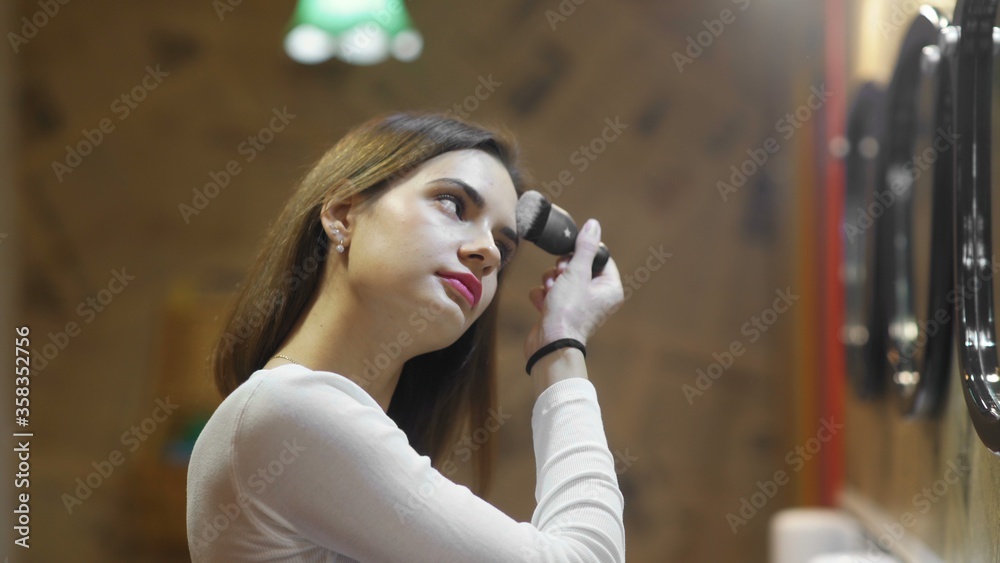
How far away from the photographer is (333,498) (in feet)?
2.58

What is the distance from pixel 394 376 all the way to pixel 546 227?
9.9 inches

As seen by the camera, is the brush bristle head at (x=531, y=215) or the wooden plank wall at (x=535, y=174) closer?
the brush bristle head at (x=531, y=215)

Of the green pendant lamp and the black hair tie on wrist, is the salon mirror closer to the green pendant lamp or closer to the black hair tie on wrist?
the black hair tie on wrist

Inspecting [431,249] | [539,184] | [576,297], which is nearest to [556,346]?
[576,297]

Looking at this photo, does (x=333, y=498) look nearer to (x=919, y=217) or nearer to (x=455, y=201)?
(x=455, y=201)

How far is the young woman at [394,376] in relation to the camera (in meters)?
0.79

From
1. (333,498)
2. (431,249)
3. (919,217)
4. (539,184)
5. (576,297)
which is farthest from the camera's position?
(539,184)

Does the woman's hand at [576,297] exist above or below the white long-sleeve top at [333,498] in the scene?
above

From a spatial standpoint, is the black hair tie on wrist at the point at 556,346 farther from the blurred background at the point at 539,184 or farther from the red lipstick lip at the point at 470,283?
the blurred background at the point at 539,184

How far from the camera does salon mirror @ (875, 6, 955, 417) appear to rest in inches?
45.1

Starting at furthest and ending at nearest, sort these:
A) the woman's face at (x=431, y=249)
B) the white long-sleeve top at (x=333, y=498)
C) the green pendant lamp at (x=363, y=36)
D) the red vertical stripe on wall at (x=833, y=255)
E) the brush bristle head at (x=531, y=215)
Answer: the green pendant lamp at (x=363, y=36), the red vertical stripe on wall at (x=833, y=255), the brush bristle head at (x=531, y=215), the woman's face at (x=431, y=249), the white long-sleeve top at (x=333, y=498)

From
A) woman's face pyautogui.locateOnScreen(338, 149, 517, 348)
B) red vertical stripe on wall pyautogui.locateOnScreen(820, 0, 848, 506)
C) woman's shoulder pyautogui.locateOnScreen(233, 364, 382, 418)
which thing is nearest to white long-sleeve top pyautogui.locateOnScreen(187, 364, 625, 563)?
woman's shoulder pyautogui.locateOnScreen(233, 364, 382, 418)

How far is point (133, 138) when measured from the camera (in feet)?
6.78

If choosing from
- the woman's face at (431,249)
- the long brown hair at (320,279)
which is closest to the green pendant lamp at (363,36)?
the long brown hair at (320,279)
